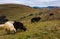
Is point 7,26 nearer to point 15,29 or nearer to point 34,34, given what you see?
point 15,29

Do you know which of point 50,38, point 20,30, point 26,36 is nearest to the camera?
point 50,38

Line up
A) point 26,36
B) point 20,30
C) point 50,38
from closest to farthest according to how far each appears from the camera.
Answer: point 50,38 < point 26,36 < point 20,30

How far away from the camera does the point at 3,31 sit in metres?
18.5

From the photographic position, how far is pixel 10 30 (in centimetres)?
1758

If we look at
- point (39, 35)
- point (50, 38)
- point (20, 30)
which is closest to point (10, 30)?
point (20, 30)

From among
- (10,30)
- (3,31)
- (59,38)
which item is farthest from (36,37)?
(3,31)

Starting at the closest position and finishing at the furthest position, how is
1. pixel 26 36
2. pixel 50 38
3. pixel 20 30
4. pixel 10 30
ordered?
pixel 50 38, pixel 26 36, pixel 10 30, pixel 20 30

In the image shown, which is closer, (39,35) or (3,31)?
(39,35)

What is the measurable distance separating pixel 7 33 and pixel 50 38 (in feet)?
16.8

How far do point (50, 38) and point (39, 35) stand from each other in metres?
1.53

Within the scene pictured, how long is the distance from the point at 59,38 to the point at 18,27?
240 inches

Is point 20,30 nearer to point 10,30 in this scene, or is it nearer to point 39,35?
point 10,30

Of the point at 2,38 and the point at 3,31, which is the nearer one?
the point at 2,38

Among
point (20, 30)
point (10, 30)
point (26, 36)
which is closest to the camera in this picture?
point (26, 36)
